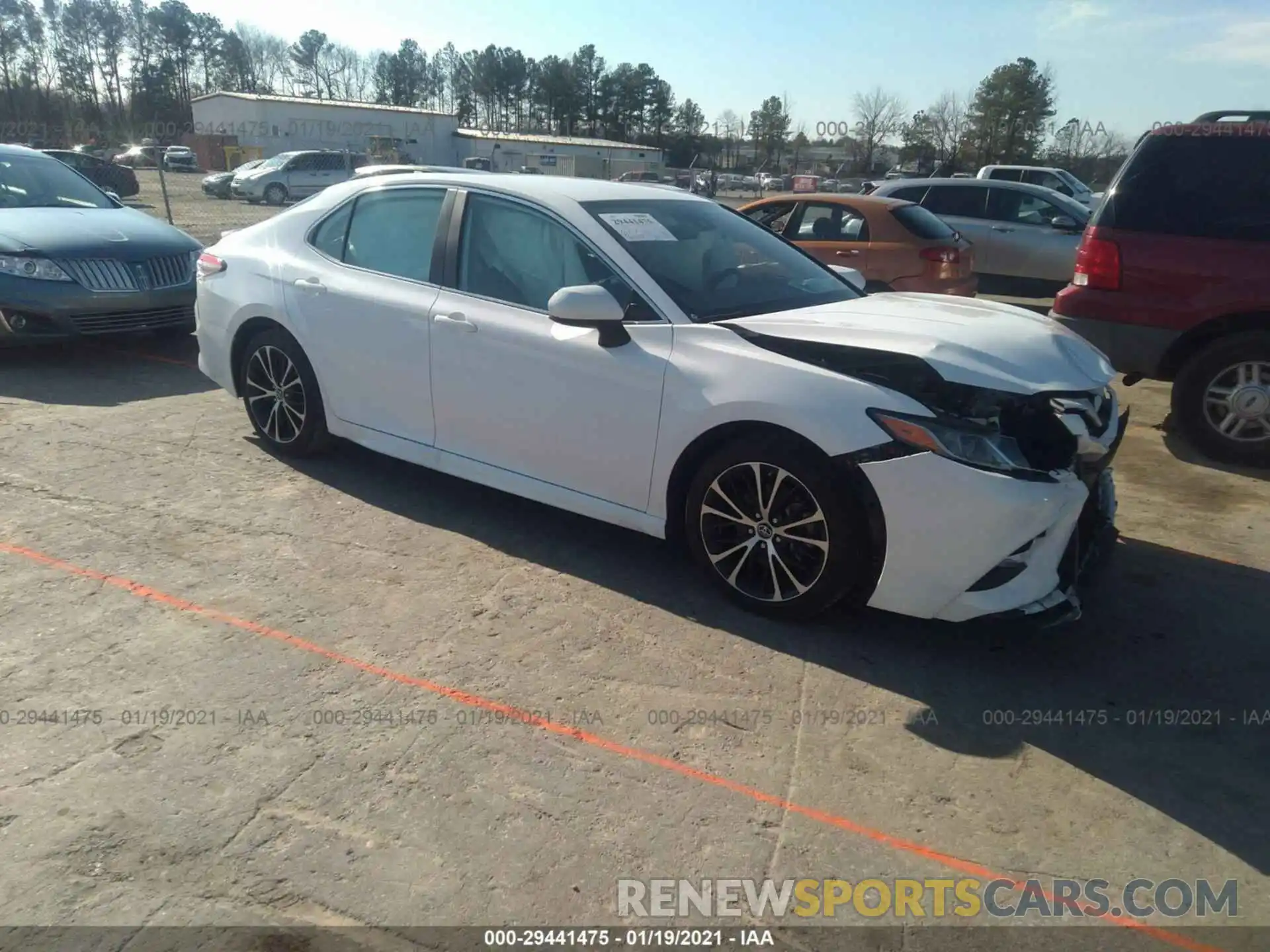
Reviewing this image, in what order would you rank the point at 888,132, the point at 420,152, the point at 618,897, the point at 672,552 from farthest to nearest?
1. the point at 420,152
2. the point at 888,132
3. the point at 672,552
4. the point at 618,897

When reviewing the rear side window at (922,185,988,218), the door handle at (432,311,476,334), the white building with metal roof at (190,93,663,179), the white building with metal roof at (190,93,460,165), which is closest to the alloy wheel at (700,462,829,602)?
the door handle at (432,311,476,334)

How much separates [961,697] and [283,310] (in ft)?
12.7

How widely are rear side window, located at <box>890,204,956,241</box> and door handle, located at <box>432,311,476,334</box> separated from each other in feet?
21.0

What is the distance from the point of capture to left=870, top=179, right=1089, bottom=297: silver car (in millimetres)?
Result: 12695

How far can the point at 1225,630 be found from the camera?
12.4ft

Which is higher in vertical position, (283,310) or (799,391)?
(799,391)

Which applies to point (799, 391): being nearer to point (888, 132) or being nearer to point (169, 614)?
point (169, 614)

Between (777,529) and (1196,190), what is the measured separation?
4.27 metres

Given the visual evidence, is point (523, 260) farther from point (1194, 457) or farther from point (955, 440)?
point (1194, 457)

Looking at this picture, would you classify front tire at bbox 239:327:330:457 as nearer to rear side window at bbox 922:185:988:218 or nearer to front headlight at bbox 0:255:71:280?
front headlight at bbox 0:255:71:280

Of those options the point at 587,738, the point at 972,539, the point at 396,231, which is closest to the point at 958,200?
the point at 396,231

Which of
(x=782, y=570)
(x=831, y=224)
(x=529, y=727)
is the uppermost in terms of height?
(x=831, y=224)

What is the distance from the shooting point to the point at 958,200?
13.0 metres

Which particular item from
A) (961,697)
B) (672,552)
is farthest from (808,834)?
(672,552)
